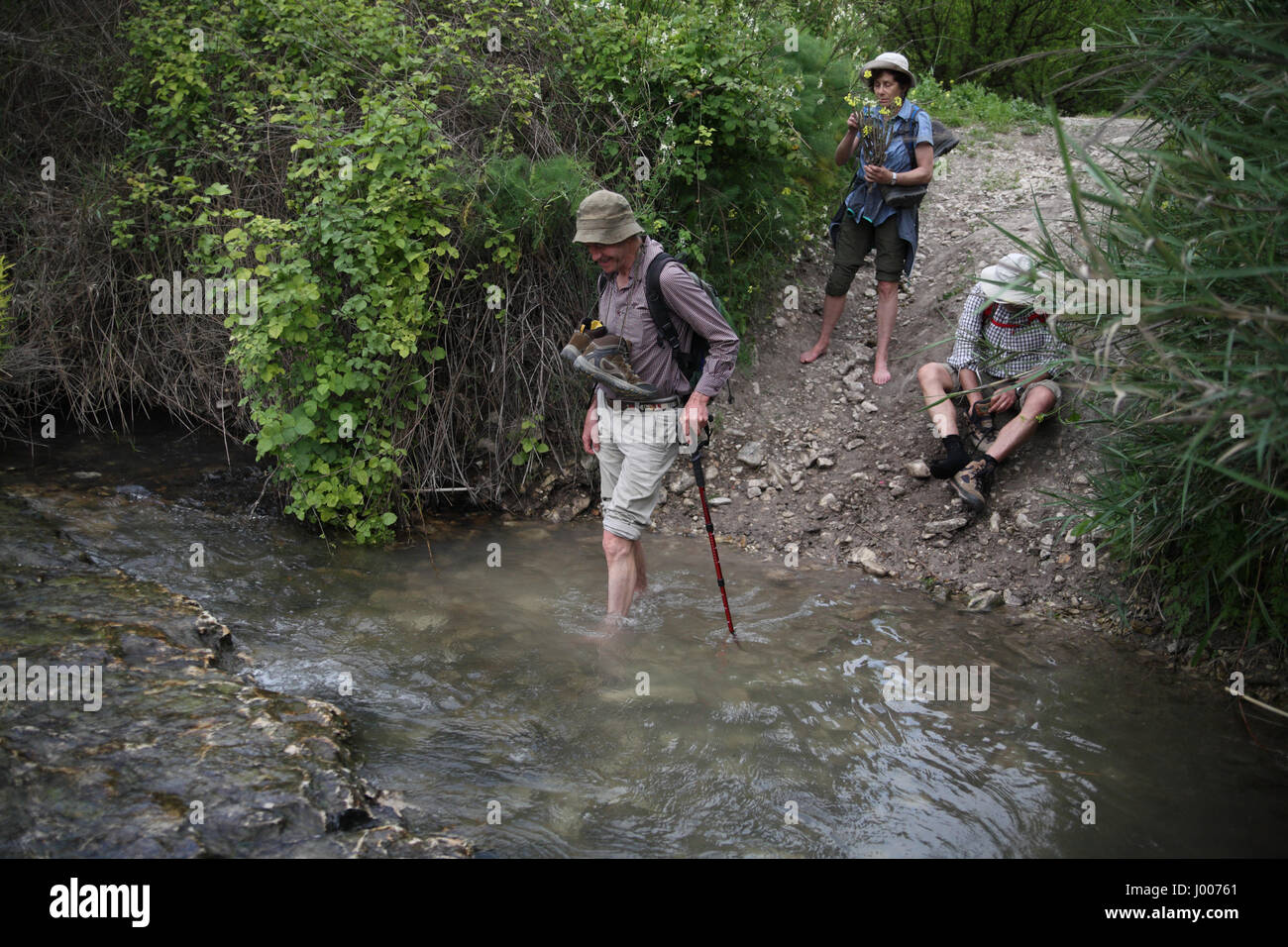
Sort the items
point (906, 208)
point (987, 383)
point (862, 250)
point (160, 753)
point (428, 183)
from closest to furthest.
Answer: point (160, 753)
point (987, 383)
point (428, 183)
point (906, 208)
point (862, 250)

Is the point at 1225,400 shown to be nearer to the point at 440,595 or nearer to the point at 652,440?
the point at 652,440

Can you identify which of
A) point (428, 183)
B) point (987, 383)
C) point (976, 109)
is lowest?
point (987, 383)

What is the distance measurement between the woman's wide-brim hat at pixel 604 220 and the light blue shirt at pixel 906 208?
299cm

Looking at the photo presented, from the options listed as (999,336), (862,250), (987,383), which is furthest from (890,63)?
(987,383)

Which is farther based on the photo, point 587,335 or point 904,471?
point 904,471

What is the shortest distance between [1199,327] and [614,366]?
254cm

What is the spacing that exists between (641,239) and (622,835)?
296 cm

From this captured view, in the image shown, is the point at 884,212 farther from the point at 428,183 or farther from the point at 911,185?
the point at 428,183

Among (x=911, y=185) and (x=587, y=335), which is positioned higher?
(x=911, y=185)

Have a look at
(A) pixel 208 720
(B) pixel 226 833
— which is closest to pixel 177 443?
(A) pixel 208 720

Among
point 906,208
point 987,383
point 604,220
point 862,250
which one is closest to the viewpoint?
point 604,220

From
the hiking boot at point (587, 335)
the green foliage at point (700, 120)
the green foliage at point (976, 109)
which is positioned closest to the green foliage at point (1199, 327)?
the hiking boot at point (587, 335)

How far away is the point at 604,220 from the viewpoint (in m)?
4.42

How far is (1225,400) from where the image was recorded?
2715 millimetres
